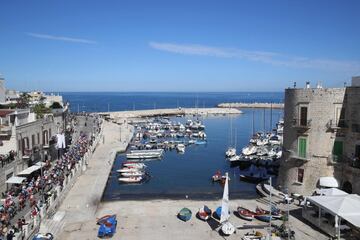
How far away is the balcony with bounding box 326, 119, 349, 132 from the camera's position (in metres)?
31.2

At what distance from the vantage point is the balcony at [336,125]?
31.2 meters

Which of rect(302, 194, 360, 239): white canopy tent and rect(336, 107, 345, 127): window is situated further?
rect(336, 107, 345, 127): window

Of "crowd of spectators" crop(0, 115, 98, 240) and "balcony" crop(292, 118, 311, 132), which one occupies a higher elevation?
"balcony" crop(292, 118, 311, 132)

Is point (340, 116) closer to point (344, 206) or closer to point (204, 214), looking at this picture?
point (344, 206)

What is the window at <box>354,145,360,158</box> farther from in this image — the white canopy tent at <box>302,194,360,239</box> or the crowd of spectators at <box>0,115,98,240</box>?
the crowd of spectators at <box>0,115,98,240</box>

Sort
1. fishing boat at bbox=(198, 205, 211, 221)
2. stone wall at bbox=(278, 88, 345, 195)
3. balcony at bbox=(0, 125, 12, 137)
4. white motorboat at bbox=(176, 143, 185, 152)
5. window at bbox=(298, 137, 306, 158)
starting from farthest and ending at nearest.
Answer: white motorboat at bbox=(176, 143, 185, 152) → balcony at bbox=(0, 125, 12, 137) → window at bbox=(298, 137, 306, 158) → stone wall at bbox=(278, 88, 345, 195) → fishing boat at bbox=(198, 205, 211, 221)

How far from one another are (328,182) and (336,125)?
16.5 ft

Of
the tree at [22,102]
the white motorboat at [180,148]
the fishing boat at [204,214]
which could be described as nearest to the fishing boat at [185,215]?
the fishing boat at [204,214]

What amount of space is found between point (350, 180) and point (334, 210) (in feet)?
24.8

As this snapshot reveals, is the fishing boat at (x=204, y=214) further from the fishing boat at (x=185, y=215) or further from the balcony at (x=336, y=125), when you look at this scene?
the balcony at (x=336, y=125)

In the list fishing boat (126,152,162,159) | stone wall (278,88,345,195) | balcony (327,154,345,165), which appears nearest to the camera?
stone wall (278,88,345,195)

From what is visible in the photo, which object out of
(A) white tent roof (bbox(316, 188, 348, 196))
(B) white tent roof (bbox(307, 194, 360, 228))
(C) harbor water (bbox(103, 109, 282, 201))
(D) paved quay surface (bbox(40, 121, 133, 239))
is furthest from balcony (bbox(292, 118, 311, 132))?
(D) paved quay surface (bbox(40, 121, 133, 239))

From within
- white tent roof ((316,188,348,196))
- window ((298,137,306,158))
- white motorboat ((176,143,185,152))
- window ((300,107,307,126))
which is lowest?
white motorboat ((176,143,185,152))

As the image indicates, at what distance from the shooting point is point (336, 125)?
3144cm
